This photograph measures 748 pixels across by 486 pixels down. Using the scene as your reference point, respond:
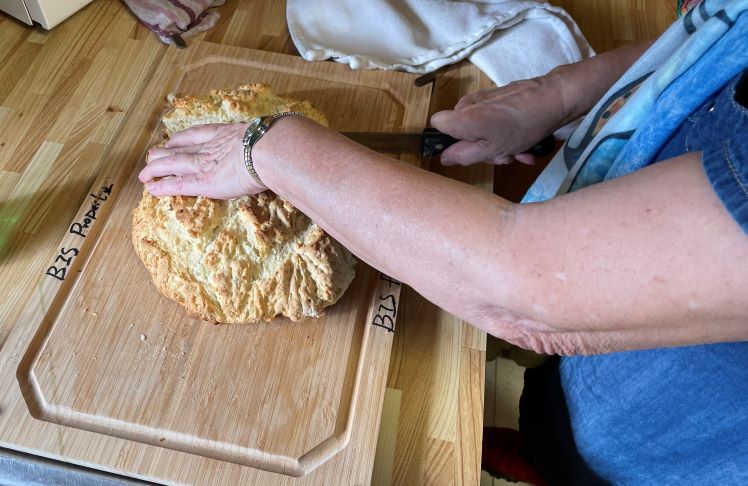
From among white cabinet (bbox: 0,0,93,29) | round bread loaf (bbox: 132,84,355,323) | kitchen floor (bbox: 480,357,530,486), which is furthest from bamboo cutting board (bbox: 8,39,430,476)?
kitchen floor (bbox: 480,357,530,486)

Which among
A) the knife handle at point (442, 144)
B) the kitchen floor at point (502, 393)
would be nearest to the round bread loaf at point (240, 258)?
the knife handle at point (442, 144)

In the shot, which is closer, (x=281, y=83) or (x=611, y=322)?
(x=611, y=322)

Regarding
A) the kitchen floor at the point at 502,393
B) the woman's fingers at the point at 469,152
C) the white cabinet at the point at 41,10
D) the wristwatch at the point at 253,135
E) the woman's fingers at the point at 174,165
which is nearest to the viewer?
the wristwatch at the point at 253,135

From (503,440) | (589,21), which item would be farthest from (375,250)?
(589,21)

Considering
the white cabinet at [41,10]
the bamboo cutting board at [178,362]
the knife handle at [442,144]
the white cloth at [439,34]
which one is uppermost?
the white cabinet at [41,10]

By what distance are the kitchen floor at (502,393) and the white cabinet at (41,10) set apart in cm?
126

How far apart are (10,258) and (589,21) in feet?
4.44

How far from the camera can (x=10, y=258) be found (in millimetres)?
960

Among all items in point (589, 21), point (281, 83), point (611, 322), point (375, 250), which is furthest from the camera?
point (589, 21)

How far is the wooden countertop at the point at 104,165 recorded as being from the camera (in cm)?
87

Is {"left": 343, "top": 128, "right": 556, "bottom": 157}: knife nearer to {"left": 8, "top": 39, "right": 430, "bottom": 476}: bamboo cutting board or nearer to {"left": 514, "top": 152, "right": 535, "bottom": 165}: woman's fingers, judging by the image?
{"left": 514, "top": 152, "right": 535, "bottom": 165}: woman's fingers

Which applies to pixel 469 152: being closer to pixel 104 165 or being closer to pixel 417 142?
pixel 417 142

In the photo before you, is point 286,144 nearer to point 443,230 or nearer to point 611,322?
point 443,230

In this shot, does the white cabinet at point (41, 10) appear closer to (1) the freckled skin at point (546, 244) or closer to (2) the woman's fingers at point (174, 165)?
(2) the woman's fingers at point (174, 165)
